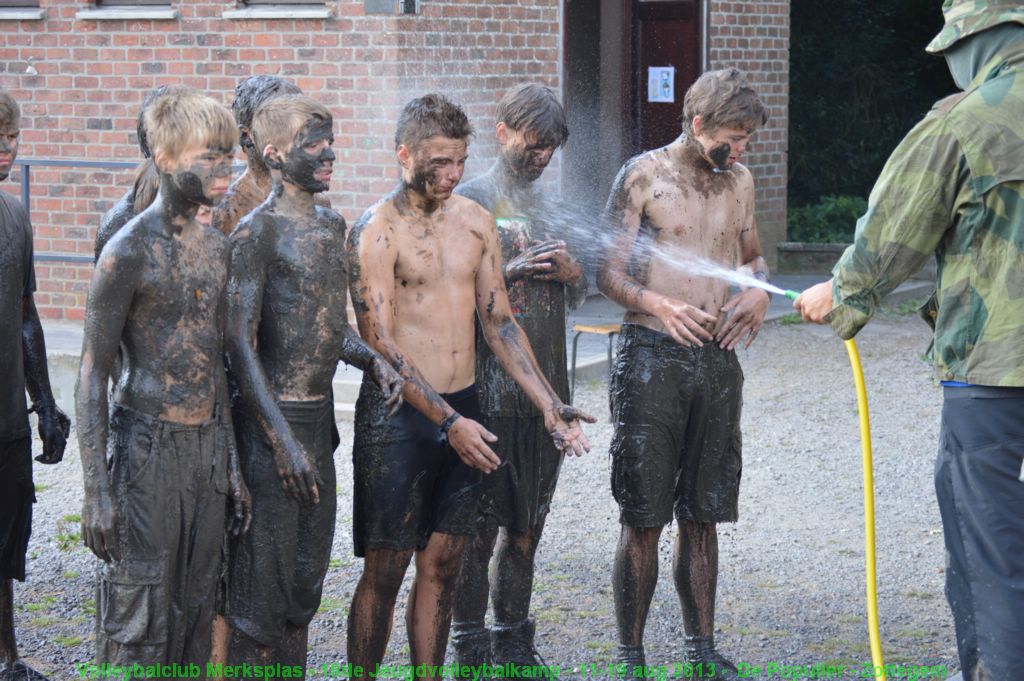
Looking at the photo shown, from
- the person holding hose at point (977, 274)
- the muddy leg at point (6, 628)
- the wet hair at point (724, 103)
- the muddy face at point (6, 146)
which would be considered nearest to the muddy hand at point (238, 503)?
the muddy leg at point (6, 628)

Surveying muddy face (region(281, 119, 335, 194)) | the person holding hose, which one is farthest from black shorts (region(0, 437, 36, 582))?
the person holding hose

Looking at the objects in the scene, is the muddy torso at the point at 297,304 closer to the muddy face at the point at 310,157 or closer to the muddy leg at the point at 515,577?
the muddy face at the point at 310,157

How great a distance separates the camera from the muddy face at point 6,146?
14.3 feet

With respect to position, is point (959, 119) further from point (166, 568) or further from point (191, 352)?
point (166, 568)

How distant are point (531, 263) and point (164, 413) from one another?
1.52 m

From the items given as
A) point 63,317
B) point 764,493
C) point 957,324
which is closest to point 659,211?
point 957,324

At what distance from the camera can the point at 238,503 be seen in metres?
3.81

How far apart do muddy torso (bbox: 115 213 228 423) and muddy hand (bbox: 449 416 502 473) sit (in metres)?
0.72

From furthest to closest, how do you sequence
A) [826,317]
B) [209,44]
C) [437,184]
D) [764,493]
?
[209,44]
[764,493]
[437,184]
[826,317]

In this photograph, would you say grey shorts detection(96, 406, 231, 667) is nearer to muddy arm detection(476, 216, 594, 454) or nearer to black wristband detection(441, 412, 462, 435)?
black wristband detection(441, 412, 462, 435)

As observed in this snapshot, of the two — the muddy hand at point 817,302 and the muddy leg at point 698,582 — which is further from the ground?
the muddy hand at point 817,302

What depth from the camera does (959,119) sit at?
3607 mm

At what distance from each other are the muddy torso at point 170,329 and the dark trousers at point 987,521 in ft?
6.52

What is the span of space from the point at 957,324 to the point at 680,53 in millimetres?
9565
